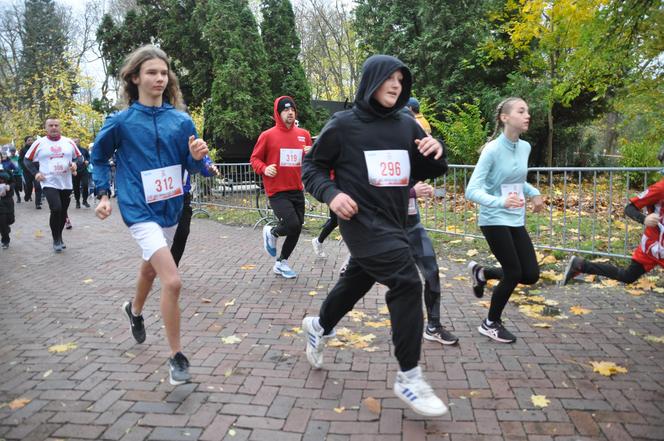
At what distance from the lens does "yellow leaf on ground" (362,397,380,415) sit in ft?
10.4

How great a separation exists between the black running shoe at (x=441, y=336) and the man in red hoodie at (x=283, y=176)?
2.53m

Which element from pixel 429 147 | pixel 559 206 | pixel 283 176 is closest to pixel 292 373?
pixel 429 147

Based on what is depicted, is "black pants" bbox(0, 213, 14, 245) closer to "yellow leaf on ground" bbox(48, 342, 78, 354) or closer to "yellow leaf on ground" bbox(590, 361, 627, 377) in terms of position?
"yellow leaf on ground" bbox(48, 342, 78, 354)

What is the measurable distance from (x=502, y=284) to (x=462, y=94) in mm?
15269

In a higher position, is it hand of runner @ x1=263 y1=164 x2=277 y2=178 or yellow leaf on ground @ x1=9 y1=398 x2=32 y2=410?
hand of runner @ x1=263 y1=164 x2=277 y2=178

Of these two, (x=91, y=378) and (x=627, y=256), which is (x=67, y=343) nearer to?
Answer: (x=91, y=378)

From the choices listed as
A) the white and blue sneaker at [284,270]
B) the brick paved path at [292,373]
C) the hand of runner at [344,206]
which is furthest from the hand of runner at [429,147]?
the white and blue sneaker at [284,270]

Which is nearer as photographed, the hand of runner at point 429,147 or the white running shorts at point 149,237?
the hand of runner at point 429,147

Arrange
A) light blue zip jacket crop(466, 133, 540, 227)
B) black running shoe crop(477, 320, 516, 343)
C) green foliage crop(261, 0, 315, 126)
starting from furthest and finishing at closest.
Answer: green foliage crop(261, 0, 315, 126)
black running shoe crop(477, 320, 516, 343)
light blue zip jacket crop(466, 133, 540, 227)

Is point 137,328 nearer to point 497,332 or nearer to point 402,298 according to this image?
point 402,298

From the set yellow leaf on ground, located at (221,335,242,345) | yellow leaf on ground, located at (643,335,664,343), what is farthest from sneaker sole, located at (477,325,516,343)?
yellow leaf on ground, located at (221,335,242,345)

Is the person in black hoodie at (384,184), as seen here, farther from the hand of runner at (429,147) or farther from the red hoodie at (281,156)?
the red hoodie at (281,156)

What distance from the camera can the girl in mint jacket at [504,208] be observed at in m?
4.16

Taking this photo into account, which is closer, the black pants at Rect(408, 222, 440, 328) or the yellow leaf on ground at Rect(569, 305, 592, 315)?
the black pants at Rect(408, 222, 440, 328)
